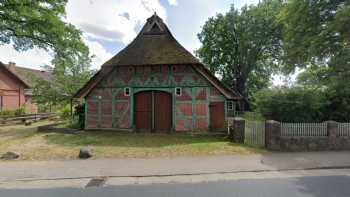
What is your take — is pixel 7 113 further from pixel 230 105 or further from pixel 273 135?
pixel 273 135

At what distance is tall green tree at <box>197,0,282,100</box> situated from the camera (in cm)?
2734

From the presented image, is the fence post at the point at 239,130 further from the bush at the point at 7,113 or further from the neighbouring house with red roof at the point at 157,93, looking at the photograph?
the bush at the point at 7,113

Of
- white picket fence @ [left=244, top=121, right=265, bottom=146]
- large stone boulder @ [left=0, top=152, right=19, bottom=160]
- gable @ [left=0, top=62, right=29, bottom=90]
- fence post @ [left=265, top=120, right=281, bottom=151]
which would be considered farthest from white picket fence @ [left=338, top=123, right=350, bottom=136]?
gable @ [left=0, top=62, right=29, bottom=90]

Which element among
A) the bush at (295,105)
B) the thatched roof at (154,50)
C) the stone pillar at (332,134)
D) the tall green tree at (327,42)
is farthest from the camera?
the thatched roof at (154,50)

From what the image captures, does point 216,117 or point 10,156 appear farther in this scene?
point 216,117

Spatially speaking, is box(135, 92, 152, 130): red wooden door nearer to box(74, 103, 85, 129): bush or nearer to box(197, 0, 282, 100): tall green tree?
box(74, 103, 85, 129): bush

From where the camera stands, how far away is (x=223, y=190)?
5043 millimetres

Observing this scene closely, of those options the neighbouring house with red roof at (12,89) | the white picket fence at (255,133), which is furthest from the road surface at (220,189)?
the neighbouring house with red roof at (12,89)

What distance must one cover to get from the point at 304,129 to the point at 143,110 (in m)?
8.83

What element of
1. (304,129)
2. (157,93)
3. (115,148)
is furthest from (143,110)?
(304,129)

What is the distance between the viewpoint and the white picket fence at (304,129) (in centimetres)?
919

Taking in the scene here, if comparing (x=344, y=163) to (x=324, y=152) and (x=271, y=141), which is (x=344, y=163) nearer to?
(x=324, y=152)

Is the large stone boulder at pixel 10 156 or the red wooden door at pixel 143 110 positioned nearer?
the large stone boulder at pixel 10 156

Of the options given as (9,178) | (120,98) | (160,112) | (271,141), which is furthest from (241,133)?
(9,178)
